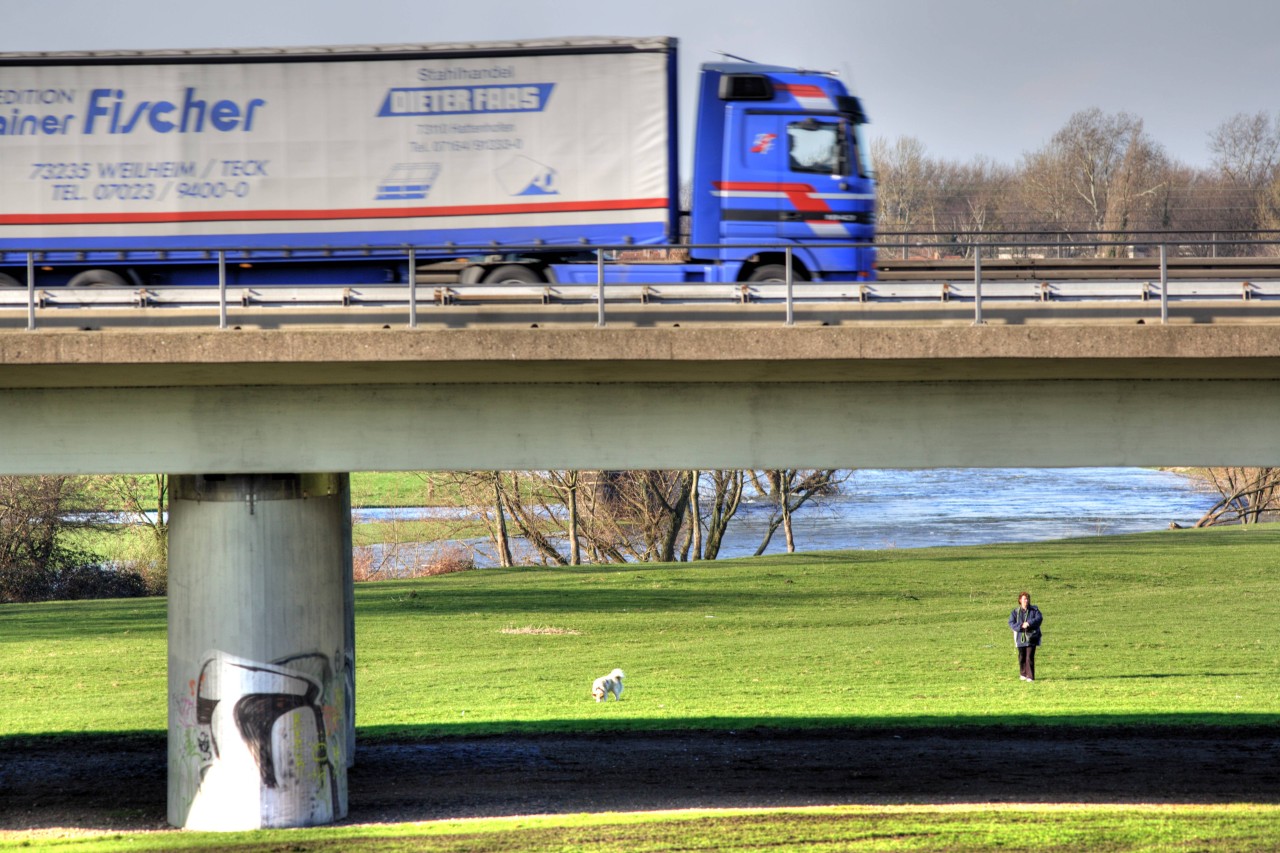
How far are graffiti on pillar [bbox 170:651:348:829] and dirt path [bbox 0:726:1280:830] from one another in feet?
2.98

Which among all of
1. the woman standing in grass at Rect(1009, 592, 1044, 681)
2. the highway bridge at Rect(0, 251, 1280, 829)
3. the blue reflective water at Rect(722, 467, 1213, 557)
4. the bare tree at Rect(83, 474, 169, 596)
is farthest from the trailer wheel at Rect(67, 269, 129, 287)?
the blue reflective water at Rect(722, 467, 1213, 557)

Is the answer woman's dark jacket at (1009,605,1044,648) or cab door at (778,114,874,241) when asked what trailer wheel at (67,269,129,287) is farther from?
woman's dark jacket at (1009,605,1044,648)

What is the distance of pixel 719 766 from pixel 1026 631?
7170mm

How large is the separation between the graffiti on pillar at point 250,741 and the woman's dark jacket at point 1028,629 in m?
11.9

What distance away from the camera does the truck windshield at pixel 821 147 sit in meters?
18.9

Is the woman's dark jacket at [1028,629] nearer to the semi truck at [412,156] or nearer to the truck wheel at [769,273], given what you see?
the semi truck at [412,156]

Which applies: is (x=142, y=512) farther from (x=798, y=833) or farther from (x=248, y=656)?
(x=798, y=833)

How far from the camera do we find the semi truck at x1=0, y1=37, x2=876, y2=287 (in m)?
18.8

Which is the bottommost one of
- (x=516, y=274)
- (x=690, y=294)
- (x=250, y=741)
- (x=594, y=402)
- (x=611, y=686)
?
(x=611, y=686)

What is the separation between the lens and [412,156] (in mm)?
19000

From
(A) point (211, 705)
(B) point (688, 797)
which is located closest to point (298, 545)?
(A) point (211, 705)

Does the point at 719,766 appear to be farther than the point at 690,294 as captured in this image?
Yes

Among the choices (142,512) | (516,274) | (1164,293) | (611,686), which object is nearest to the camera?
(1164,293)

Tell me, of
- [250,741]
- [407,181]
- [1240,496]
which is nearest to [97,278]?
[407,181]
